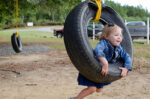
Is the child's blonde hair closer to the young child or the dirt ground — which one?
the young child

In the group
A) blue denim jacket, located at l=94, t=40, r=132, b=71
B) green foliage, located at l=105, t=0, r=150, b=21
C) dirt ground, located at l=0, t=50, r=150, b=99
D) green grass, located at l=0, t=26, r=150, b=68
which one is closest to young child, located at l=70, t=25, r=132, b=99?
blue denim jacket, located at l=94, t=40, r=132, b=71

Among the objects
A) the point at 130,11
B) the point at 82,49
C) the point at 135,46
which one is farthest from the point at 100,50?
the point at 130,11

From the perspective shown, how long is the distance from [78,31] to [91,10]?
61 centimetres

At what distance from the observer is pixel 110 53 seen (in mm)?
2900

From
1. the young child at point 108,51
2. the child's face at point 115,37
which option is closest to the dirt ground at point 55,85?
the young child at point 108,51

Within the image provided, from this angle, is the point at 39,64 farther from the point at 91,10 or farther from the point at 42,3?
the point at 42,3

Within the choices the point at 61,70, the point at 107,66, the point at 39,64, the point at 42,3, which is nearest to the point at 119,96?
the point at 107,66

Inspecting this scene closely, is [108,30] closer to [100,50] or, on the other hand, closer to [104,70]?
[100,50]

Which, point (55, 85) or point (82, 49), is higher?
point (82, 49)

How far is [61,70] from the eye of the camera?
622 centimetres

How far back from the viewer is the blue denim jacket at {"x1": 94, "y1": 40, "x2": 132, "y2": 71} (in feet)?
8.85

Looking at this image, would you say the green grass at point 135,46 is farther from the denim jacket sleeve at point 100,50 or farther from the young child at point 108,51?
the denim jacket sleeve at point 100,50

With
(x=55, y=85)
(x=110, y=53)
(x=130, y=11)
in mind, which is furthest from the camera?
(x=130, y=11)

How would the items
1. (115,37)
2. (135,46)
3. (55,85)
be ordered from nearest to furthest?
1. (115,37)
2. (55,85)
3. (135,46)
